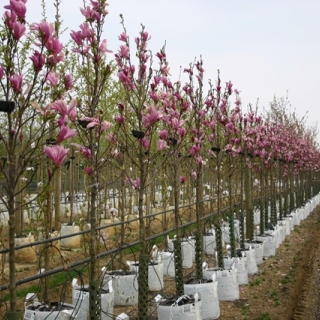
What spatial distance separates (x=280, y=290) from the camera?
6867mm

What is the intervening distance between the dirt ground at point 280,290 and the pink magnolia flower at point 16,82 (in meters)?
3.07

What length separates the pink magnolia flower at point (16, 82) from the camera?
213cm

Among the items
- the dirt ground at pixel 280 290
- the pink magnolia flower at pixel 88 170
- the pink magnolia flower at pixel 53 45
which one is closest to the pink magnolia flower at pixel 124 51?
the pink magnolia flower at pixel 88 170

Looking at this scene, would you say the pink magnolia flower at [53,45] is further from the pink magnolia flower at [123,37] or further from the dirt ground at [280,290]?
the dirt ground at [280,290]

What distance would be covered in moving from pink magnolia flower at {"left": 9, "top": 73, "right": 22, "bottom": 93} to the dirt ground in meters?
3.07

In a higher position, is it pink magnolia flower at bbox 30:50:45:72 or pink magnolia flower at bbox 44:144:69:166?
pink magnolia flower at bbox 30:50:45:72

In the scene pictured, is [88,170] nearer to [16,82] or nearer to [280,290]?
[16,82]

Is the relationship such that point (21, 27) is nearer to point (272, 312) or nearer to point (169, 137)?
point (169, 137)

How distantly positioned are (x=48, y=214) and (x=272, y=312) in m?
3.09

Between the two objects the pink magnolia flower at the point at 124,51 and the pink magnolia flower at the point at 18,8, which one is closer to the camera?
the pink magnolia flower at the point at 18,8

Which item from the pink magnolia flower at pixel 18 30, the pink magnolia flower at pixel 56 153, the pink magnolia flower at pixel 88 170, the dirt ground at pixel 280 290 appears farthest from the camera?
the dirt ground at pixel 280 290

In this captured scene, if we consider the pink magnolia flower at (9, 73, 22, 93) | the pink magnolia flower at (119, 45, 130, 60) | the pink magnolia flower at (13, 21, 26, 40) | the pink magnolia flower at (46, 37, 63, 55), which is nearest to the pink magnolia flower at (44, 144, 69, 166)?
the pink magnolia flower at (9, 73, 22, 93)

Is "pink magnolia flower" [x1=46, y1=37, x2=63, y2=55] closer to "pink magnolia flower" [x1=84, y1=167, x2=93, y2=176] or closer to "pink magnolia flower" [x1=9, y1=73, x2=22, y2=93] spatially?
"pink magnolia flower" [x1=9, y1=73, x2=22, y2=93]

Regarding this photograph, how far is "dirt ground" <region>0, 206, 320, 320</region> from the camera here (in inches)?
223
